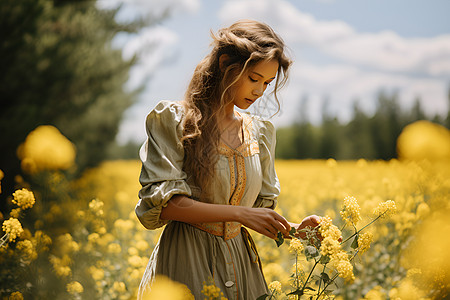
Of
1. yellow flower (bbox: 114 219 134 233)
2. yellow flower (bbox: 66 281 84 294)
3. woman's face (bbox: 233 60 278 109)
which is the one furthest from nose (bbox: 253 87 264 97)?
yellow flower (bbox: 114 219 134 233)

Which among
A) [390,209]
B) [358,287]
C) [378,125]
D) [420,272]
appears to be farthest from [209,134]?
[378,125]

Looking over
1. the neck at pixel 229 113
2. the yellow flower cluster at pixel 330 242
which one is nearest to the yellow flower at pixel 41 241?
the neck at pixel 229 113

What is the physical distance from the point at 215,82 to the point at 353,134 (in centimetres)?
1602

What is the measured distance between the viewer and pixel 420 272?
1.98 m

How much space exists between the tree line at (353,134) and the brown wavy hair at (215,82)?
13724 millimetres

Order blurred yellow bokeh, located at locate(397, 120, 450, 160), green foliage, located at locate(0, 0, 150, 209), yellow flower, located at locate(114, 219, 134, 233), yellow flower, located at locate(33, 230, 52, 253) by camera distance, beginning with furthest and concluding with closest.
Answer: green foliage, located at locate(0, 0, 150, 209), yellow flower, located at locate(114, 219, 134, 233), blurred yellow bokeh, located at locate(397, 120, 450, 160), yellow flower, located at locate(33, 230, 52, 253)

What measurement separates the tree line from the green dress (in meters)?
13.7

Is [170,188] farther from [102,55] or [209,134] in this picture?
[102,55]

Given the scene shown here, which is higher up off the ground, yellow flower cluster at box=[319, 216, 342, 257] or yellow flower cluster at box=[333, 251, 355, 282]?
yellow flower cluster at box=[319, 216, 342, 257]

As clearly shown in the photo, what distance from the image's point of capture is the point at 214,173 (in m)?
1.44

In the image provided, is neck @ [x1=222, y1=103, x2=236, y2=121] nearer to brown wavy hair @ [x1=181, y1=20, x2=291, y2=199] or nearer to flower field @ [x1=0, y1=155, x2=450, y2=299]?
brown wavy hair @ [x1=181, y1=20, x2=291, y2=199]

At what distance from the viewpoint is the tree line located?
50.2ft

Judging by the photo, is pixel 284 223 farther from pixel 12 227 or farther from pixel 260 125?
pixel 12 227

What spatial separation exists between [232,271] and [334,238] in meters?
0.40
